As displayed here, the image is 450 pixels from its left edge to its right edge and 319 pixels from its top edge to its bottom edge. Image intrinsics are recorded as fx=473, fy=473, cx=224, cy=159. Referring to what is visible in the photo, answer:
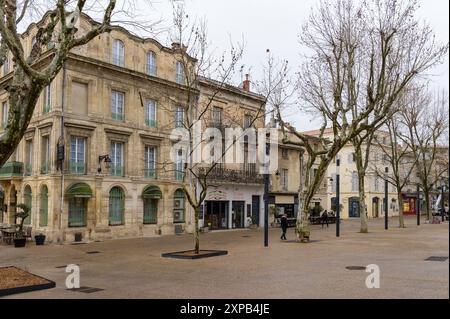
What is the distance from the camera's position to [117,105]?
1105 inches

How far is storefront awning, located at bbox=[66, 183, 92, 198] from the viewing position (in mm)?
24656

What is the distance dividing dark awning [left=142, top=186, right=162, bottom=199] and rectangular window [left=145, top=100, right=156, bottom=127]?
396 cm

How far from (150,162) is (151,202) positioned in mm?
2525

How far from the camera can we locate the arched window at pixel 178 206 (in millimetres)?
31438

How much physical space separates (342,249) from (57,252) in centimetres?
1203

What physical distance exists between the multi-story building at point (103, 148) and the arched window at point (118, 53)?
0.06 m

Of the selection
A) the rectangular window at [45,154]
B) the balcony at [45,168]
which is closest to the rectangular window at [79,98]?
the rectangular window at [45,154]

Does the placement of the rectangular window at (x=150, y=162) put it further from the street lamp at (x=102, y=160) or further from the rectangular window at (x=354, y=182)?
the rectangular window at (x=354, y=182)

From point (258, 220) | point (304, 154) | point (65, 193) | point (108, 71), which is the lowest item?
point (258, 220)

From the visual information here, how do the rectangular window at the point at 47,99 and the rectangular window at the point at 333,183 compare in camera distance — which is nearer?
the rectangular window at the point at 47,99

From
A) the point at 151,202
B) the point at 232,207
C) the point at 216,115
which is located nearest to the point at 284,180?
the point at 232,207
